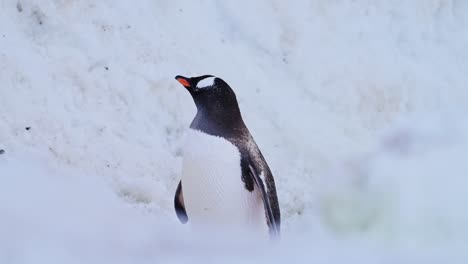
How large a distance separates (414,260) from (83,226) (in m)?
0.60

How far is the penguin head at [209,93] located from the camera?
153cm

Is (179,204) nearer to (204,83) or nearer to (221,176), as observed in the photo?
(221,176)

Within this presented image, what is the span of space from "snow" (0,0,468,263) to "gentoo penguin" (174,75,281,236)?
0.25ft

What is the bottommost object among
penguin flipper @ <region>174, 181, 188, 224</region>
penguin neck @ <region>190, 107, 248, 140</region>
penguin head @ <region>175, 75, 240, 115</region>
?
penguin flipper @ <region>174, 181, 188, 224</region>

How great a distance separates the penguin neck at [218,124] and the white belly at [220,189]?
0.06 feet

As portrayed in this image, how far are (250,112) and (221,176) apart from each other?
0.43 m

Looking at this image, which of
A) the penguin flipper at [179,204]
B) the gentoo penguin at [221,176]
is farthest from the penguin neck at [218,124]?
the penguin flipper at [179,204]

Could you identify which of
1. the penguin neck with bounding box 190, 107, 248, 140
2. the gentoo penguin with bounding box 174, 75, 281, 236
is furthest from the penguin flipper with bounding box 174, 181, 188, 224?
the penguin neck with bounding box 190, 107, 248, 140

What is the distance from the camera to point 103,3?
1867 millimetres

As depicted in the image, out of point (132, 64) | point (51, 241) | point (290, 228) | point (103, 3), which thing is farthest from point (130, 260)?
point (103, 3)

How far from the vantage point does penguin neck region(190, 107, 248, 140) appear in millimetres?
1528

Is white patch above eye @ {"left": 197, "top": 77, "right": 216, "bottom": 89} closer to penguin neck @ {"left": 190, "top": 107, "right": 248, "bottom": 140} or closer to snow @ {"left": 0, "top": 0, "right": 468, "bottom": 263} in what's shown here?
penguin neck @ {"left": 190, "top": 107, "right": 248, "bottom": 140}

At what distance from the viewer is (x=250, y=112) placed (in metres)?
1.89

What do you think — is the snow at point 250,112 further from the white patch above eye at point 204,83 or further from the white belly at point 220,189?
the white patch above eye at point 204,83
